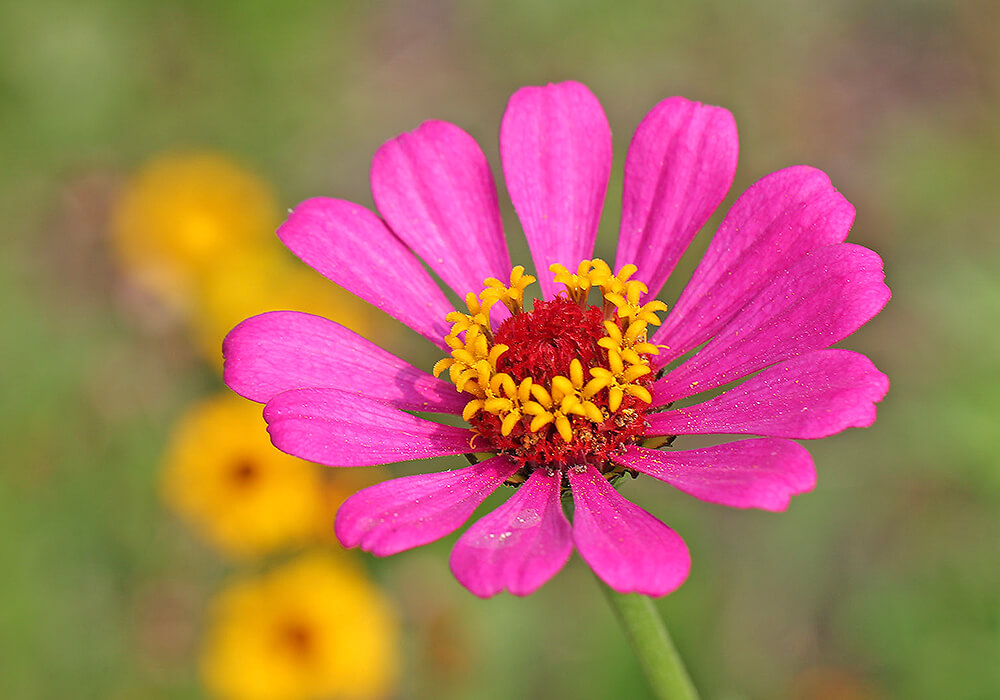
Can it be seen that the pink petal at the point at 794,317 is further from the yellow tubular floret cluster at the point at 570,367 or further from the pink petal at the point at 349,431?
the pink petal at the point at 349,431

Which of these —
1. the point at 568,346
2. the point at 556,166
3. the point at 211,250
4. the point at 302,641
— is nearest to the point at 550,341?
the point at 568,346

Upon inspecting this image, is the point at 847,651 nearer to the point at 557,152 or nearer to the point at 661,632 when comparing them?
the point at 661,632

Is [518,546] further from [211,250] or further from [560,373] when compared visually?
[211,250]

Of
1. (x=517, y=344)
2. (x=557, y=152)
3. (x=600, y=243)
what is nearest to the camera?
(x=517, y=344)

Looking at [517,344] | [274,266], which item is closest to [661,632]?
[517,344]

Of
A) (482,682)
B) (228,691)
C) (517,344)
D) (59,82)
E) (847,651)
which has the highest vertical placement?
(59,82)

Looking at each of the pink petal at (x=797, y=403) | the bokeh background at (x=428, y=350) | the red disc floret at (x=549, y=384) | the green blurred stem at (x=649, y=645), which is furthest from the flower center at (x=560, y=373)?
the bokeh background at (x=428, y=350)

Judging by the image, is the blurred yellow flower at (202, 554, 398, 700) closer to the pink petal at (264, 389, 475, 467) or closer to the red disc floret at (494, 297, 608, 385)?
the pink petal at (264, 389, 475, 467)
